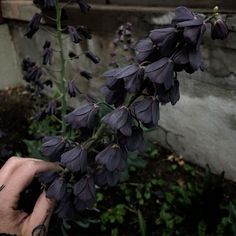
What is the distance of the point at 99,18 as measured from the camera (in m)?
3.24

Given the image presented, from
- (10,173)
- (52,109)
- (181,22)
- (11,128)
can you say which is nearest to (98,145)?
(10,173)

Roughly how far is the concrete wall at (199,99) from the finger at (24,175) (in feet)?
4.25

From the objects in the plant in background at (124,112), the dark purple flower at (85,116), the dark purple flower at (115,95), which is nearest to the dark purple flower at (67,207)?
the plant in background at (124,112)

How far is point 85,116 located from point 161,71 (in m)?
0.38

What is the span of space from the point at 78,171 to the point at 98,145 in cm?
12

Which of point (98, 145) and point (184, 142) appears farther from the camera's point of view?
point (184, 142)

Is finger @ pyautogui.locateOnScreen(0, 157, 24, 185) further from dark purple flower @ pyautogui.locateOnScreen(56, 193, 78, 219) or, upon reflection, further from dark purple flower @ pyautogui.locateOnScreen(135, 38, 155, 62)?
dark purple flower @ pyautogui.locateOnScreen(135, 38, 155, 62)

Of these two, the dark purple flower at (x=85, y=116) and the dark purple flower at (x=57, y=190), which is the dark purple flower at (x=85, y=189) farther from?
the dark purple flower at (x=85, y=116)

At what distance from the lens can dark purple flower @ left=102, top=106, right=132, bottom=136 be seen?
4.63 ft

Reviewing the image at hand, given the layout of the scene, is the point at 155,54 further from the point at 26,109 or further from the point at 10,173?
the point at 26,109

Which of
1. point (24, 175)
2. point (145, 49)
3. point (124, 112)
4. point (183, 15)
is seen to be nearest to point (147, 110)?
point (124, 112)

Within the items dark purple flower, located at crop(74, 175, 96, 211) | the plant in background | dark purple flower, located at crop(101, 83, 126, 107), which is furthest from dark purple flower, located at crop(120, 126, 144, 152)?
dark purple flower, located at crop(74, 175, 96, 211)

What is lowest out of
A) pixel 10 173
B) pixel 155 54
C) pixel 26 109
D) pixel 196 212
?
pixel 26 109

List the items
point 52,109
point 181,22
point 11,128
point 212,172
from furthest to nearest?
1. point 11,128
2. point 212,172
3. point 52,109
4. point 181,22
